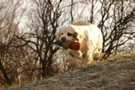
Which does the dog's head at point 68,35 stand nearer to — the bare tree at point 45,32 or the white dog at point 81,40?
the white dog at point 81,40

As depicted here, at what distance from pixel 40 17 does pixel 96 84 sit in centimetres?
1284

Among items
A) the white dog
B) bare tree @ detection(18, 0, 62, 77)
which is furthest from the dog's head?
bare tree @ detection(18, 0, 62, 77)

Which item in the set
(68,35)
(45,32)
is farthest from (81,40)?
(45,32)

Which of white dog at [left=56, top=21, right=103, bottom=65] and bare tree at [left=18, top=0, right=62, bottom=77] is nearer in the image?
white dog at [left=56, top=21, right=103, bottom=65]

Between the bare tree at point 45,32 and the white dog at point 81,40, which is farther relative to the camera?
the bare tree at point 45,32

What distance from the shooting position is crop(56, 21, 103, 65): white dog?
27.4 ft

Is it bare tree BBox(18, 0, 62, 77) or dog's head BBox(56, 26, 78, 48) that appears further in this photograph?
bare tree BBox(18, 0, 62, 77)

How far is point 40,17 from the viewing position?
56.7ft

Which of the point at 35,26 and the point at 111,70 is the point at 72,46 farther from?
the point at 35,26

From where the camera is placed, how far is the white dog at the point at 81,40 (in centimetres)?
834

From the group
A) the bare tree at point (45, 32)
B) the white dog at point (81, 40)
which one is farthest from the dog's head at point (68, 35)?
the bare tree at point (45, 32)

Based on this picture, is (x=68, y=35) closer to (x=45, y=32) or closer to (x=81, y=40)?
(x=81, y=40)

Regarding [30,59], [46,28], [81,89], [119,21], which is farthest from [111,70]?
[30,59]

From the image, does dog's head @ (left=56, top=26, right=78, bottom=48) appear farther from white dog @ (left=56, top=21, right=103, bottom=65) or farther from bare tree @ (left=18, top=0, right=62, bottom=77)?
bare tree @ (left=18, top=0, right=62, bottom=77)
